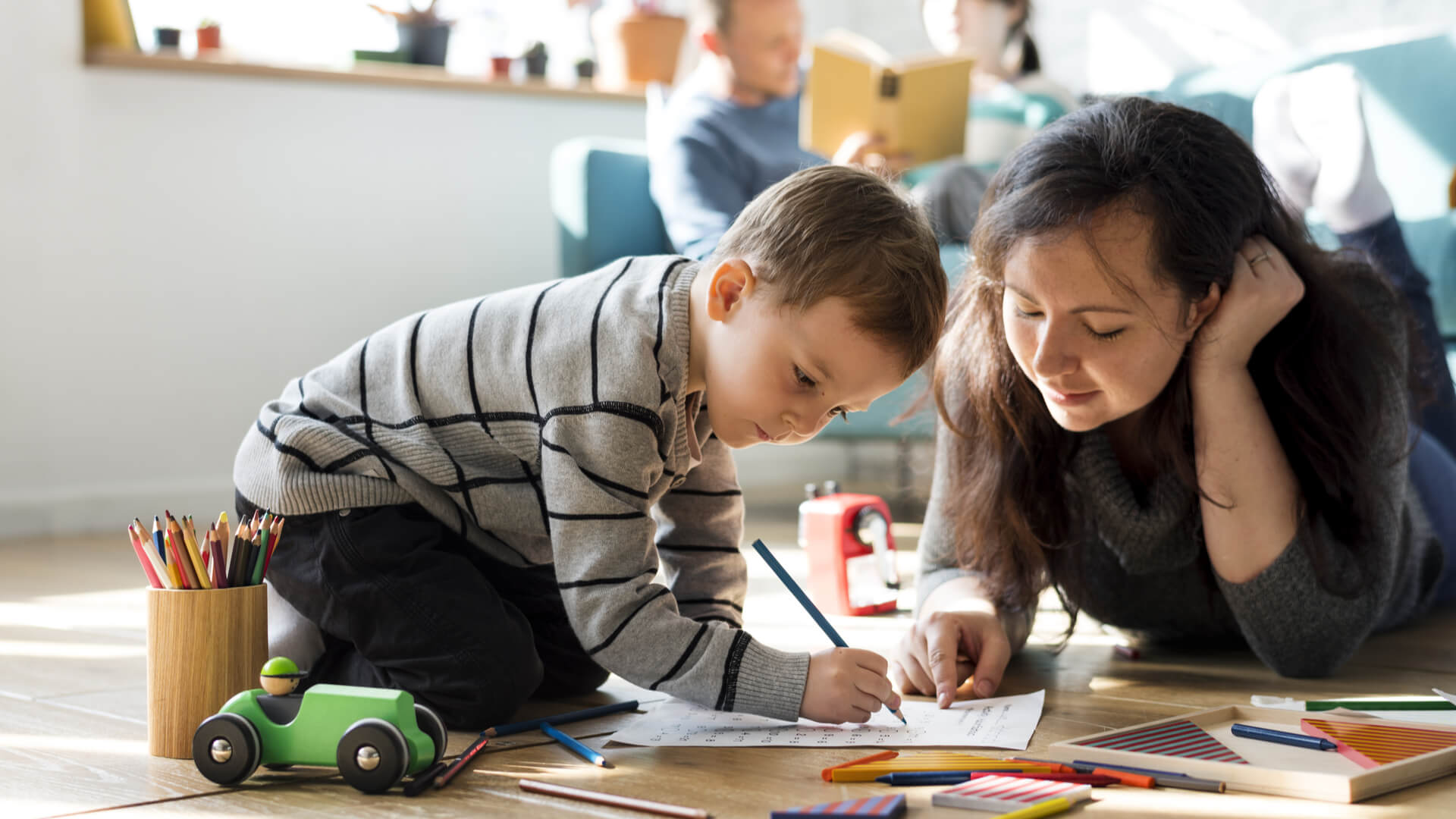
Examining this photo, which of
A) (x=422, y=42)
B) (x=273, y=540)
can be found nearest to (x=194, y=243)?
(x=422, y=42)

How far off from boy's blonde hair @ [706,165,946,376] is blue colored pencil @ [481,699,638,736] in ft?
1.23

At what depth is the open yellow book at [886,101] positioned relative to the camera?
251 cm

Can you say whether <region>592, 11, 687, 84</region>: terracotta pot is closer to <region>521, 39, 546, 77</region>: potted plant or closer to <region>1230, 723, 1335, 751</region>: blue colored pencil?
<region>521, 39, 546, 77</region>: potted plant

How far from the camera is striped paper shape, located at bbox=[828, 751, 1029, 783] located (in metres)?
0.94

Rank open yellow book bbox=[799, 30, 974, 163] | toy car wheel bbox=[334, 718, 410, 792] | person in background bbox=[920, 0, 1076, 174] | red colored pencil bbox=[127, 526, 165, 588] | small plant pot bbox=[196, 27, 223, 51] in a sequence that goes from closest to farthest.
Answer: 1. toy car wheel bbox=[334, 718, 410, 792]
2. red colored pencil bbox=[127, 526, 165, 588]
3. open yellow book bbox=[799, 30, 974, 163]
4. small plant pot bbox=[196, 27, 223, 51]
5. person in background bbox=[920, 0, 1076, 174]

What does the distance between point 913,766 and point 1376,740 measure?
34cm

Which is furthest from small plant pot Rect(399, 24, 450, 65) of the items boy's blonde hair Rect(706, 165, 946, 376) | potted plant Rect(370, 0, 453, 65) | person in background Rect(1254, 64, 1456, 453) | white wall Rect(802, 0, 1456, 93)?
boy's blonde hair Rect(706, 165, 946, 376)

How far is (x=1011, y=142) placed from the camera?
2908 millimetres

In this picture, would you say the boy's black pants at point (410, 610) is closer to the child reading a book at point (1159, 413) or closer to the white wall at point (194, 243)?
the child reading a book at point (1159, 413)

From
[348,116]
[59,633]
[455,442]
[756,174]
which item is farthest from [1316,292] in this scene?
[348,116]

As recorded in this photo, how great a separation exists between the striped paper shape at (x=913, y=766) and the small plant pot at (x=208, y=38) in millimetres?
2388

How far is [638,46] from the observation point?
342cm

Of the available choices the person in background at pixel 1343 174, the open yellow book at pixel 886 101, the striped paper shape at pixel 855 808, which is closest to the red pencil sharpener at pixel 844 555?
the person in background at pixel 1343 174

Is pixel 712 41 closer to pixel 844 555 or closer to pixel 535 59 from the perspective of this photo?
pixel 535 59
